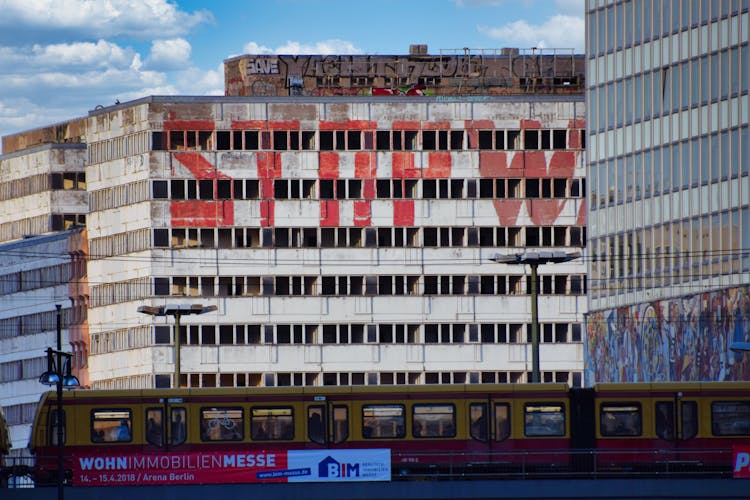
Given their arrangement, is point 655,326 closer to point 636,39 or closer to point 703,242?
point 703,242

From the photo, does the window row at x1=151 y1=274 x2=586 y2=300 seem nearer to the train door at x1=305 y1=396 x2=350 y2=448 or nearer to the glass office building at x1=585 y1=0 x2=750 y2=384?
the glass office building at x1=585 y1=0 x2=750 y2=384

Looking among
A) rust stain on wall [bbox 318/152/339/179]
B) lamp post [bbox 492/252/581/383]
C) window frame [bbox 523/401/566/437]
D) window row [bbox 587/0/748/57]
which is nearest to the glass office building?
window row [bbox 587/0/748/57]

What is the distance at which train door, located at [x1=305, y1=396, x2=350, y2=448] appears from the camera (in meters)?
81.1

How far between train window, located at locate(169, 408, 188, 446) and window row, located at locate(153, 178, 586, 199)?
72.0 meters

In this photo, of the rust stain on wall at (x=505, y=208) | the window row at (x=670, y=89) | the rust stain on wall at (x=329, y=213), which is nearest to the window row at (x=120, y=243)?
the rust stain on wall at (x=329, y=213)

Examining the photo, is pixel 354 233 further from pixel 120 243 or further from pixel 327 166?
pixel 120 243

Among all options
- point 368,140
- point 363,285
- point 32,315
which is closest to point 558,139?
point 368,140

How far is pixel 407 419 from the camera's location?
81625mm

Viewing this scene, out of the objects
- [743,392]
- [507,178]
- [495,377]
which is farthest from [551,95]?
[743,392]

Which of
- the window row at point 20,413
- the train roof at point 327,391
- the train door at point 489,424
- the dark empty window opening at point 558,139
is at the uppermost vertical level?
the dark empty window opening at point 558,139

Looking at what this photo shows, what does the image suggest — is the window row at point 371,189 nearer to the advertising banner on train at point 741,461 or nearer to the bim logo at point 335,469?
the bim logo at point 335,469

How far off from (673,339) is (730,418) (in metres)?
37.9

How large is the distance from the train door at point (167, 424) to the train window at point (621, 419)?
13333mm

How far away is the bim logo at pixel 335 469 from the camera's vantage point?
77312mm
